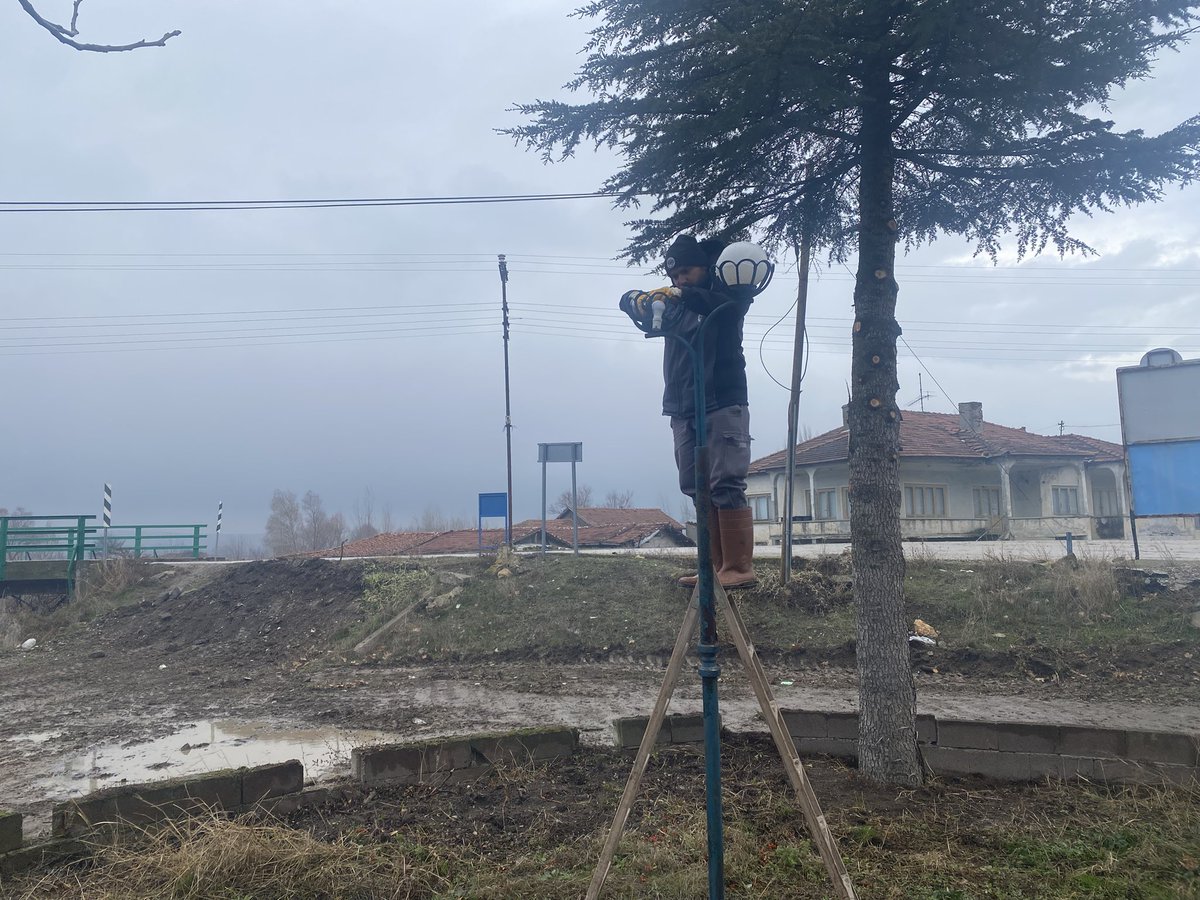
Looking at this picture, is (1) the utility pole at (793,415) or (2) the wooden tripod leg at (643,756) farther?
(1) the utility pole at (793,415)

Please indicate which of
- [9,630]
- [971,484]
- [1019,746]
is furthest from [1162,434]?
[9,630]

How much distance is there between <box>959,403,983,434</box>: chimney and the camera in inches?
1339

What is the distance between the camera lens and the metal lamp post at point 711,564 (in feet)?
9.75

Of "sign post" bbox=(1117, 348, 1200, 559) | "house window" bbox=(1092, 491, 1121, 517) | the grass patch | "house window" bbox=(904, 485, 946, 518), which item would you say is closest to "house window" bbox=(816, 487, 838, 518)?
"house window" bbox=(904, 485, 946, 518)

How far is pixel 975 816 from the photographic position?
14.8 ft

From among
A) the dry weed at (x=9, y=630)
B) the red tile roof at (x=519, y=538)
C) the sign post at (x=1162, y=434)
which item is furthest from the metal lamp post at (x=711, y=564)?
the red tile roof at (x=519, y=538)

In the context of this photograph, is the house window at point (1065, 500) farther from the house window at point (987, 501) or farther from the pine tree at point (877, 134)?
the pine tree at point (877, 134)

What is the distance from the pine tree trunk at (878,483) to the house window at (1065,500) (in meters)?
30.6

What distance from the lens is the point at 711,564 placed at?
308cm

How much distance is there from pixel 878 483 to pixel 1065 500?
31377mm

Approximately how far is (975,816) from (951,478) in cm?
2885

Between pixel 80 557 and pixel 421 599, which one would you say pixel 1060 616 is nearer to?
pixel 421 599

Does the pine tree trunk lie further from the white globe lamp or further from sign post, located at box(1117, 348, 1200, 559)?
sign post, located at box(1117, 348, 1200, 559)

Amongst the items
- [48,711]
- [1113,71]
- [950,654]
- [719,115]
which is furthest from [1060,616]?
[48,711]
